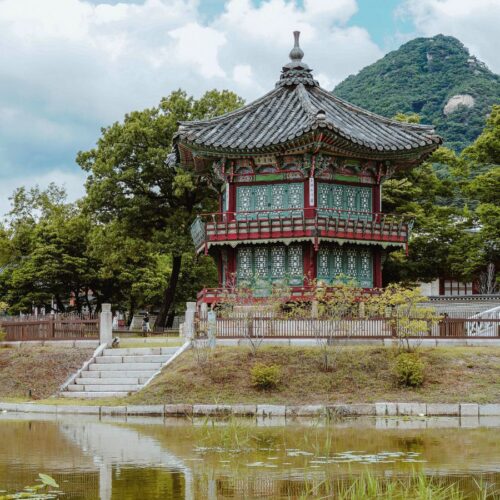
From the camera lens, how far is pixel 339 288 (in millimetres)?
42625

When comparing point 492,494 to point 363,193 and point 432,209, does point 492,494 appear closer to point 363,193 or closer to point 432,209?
point 363,193

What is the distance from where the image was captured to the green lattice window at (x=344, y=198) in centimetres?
4797

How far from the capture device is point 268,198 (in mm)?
48625

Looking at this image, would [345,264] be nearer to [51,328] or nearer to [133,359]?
[133,359]

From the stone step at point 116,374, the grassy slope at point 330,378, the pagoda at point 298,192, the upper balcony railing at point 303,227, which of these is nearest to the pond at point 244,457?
the grassy slope at point 330,378

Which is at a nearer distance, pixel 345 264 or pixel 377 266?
pixel 345 264

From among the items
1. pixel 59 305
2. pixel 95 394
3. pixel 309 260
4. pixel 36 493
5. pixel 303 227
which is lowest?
pixel 36 493

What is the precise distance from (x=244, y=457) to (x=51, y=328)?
77.8 ft

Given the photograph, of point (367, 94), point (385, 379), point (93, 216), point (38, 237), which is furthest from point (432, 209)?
point (367, 94)

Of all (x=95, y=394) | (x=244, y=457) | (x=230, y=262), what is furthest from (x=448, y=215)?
(x=244, y=457)

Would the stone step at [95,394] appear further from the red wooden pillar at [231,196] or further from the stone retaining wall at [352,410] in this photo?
the red wooden pillar at [231,196]

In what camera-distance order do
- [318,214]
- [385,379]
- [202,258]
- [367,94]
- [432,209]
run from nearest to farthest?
[385,379], [318,214], [432,209], [202,258], [367,94]

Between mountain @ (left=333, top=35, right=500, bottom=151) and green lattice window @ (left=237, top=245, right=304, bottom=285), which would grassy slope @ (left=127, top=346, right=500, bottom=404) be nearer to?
green lattice window @ (left=237, top=245, right=304, bottom=285)

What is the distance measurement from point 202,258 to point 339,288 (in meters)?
29.5
